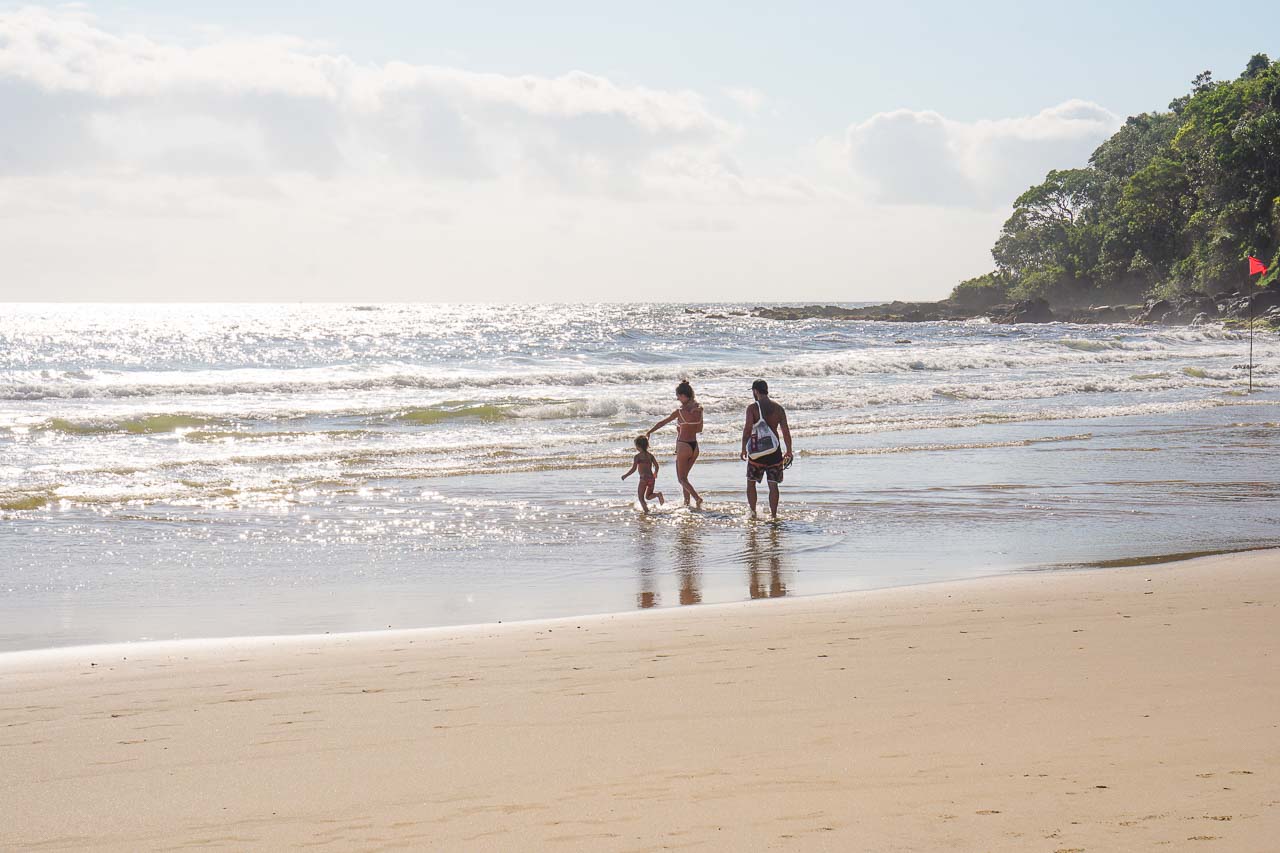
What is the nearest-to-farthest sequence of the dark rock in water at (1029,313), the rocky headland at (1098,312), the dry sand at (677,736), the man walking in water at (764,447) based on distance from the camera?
the dry sand at (677,736), the man walking in water at (764,447), the rocky headland at (1098,312), the dark rock in water at (1029,313)

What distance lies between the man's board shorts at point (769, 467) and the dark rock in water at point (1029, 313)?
7208 cm

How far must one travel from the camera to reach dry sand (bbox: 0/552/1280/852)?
330 centimetres

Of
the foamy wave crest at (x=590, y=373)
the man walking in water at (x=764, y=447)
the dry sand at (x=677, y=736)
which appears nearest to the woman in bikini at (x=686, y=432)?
the man walking in water at (x=764, y=447)

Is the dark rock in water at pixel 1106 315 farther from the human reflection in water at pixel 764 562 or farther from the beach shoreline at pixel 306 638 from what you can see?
the beach shoreline at pixel 306 638

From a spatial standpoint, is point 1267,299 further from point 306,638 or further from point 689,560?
point 306,638

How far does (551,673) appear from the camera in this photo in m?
5.16

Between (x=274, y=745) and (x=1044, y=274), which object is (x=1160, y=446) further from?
(x=1044, y=274)

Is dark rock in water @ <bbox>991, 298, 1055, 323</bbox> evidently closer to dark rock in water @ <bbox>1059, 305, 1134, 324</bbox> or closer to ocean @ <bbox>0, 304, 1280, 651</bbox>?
dark rock in water @ <bbox>1059, 305, 1134, 324</bbox>

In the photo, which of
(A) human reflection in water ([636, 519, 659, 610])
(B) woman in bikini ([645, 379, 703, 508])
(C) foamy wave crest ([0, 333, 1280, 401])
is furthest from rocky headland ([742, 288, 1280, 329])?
(A) human reflection in water ([636, 519, 659, 610])

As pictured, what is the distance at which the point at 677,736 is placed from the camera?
4.13 metres

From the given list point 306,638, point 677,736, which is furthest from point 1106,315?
point 677,736

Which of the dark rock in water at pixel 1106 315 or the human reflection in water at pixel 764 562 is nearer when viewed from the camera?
the human reflection in water at pixel 764 562

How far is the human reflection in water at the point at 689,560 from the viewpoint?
762 centimetres

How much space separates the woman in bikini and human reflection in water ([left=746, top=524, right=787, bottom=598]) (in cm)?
169
